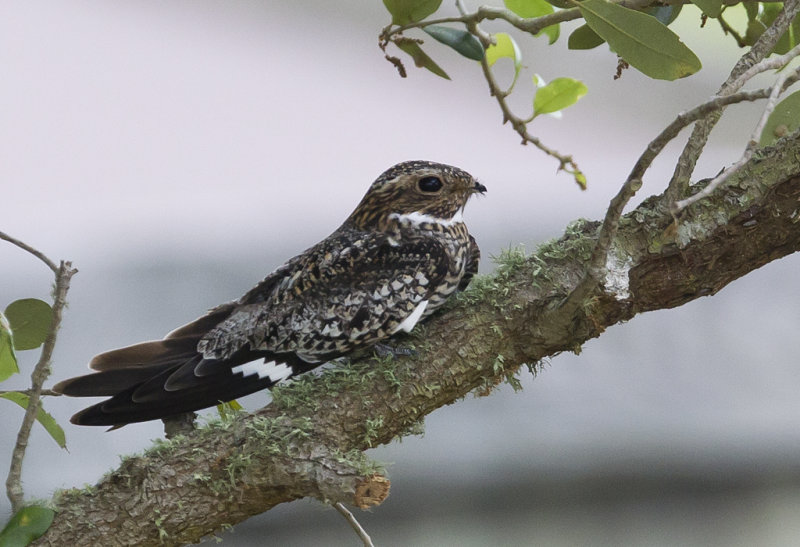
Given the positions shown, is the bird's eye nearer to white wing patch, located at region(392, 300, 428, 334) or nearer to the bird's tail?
white wing patch, located at region(392, 300, 428, 334)

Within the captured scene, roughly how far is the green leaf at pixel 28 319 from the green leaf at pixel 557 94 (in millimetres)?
676

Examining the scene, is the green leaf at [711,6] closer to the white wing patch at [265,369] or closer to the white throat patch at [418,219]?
the white throat patch at [418,219]

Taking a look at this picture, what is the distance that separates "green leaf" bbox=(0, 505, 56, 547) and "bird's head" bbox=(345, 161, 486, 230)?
1.92 ft

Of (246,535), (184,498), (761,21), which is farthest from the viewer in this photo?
(246,535)

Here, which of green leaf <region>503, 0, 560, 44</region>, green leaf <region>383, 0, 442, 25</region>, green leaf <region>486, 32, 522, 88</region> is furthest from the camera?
green leaf <region>486, 32, 522, 88</region>

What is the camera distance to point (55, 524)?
111 centimetres

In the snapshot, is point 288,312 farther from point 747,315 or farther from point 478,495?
point 747,315

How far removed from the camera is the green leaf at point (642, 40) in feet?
3.12

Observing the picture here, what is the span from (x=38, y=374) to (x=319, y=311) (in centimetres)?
41

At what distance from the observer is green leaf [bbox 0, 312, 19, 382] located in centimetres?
92

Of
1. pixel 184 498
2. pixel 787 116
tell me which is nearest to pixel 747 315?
pixel 787 116

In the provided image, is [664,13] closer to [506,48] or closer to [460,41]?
[506,48]

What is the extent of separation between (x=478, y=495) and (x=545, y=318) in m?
1.92

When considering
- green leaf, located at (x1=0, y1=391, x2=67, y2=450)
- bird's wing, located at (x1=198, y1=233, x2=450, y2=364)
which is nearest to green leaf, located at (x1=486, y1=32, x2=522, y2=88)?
bird's wing, located at (x1=198, y1=233, x2=450, y2=364)
